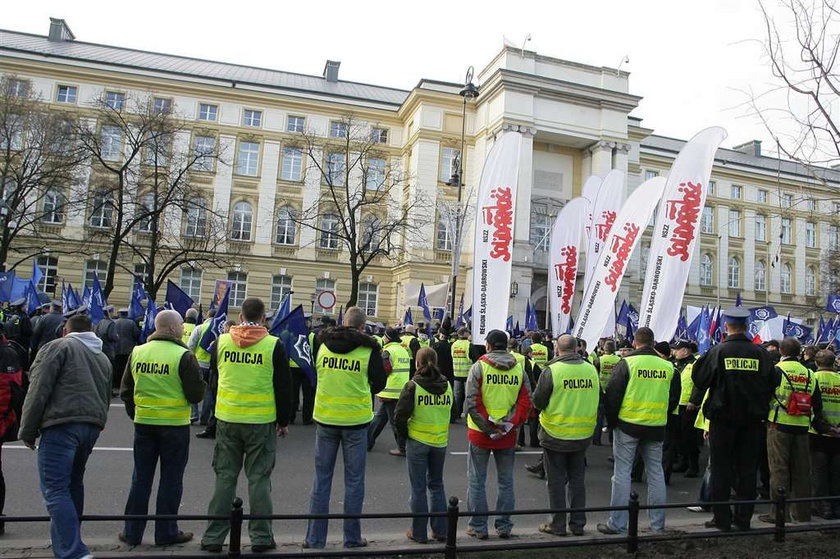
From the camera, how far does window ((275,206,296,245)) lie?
3953 cm

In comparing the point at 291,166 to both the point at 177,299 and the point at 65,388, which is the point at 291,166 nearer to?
the point at 177,299

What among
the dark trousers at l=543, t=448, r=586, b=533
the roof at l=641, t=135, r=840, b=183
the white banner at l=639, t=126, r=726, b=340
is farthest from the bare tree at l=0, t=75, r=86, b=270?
the roof at l=641, t=135, r=840, b=183

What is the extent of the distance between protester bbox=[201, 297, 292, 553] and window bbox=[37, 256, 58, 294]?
36.7m

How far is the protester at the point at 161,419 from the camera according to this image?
516 centimetres

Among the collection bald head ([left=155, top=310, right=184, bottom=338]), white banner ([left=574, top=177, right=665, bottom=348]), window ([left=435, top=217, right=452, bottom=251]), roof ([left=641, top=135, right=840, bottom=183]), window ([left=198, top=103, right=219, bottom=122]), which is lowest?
bald head ([left=155, top=310, right=184, bottom=338])

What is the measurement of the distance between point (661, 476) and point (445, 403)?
7.92 feet

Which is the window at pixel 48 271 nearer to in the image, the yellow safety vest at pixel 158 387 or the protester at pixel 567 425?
the yellow safety vest at pixel 158 387

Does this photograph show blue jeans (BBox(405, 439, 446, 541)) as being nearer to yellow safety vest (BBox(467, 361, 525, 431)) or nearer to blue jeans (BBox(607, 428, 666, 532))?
yellow safety vest (BBox(467, 361, 525, 431))

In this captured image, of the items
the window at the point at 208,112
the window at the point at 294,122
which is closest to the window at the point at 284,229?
the window at the point at 294,122

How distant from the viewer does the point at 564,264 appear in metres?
14.6

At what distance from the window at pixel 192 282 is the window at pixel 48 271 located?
23.9ft

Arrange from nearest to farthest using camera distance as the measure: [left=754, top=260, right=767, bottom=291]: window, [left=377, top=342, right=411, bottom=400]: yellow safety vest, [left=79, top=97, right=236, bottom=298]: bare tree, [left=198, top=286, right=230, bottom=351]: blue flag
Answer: [left=377, top=342, right=411, bottom=400]: yellow safety vest, [left=198, top=286, right=230, bottom=351]: blue flag, [left=79, top=97, right=236, bottom=298]: bare tree, [left=754, top=260, right=767, bottom=291]: window

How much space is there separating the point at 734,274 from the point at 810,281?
9.20m

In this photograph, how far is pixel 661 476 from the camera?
616cm
